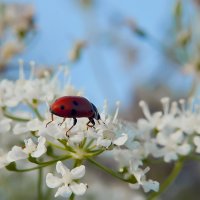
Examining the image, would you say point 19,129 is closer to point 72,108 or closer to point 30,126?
point 30,126

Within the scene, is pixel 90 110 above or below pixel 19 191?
above

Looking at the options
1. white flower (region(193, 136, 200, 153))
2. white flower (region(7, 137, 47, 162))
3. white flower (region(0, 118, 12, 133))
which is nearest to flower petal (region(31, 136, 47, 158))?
white flower (region(7, 137, 47, 162))

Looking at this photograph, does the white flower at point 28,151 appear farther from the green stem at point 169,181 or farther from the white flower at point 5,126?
the green stem at point 169,181

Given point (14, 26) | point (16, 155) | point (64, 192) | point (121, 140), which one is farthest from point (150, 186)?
point (14, 26)

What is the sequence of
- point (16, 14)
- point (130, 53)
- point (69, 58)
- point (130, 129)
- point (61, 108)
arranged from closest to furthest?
point (61, 108)
point (130, 129)
point (69, 58)
point (16, 14)
point (130, 53)

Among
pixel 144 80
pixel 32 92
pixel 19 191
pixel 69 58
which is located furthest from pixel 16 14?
pixel 144 80

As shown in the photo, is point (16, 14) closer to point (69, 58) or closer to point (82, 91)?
point (69, 58)

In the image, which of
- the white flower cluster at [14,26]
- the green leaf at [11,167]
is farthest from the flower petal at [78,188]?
the white flower cluster at [14,26]
